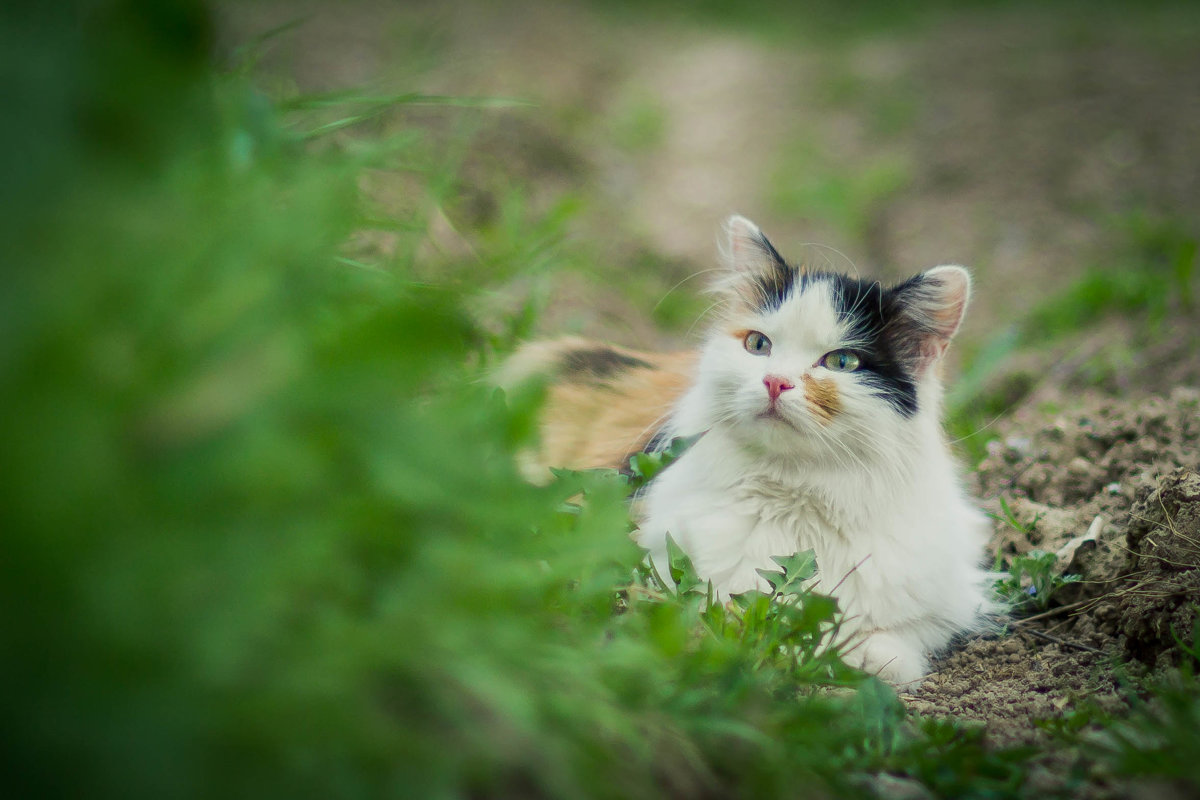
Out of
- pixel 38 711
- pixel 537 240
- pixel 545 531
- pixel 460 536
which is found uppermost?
pixel 537 240

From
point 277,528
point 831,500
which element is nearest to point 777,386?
point 831,500

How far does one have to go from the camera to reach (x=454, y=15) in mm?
7918

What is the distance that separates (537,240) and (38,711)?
2.27 meters

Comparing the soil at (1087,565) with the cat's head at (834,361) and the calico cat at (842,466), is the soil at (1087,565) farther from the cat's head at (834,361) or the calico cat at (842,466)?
the cat's head at (834,361)

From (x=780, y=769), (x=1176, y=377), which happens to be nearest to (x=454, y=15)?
(x=1176, y=377)

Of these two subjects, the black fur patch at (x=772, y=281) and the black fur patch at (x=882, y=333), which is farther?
the black fur patch at (x=772, y=281)

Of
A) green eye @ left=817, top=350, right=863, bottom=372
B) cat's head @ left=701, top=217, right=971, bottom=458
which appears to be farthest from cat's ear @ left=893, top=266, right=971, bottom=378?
green eye @ left=817, top=350, right=863, bottom=372

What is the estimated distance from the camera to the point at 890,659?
194 cm

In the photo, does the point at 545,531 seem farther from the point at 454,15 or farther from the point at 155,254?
the point at 454,15

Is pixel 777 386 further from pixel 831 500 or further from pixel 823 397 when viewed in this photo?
pixel 831 500

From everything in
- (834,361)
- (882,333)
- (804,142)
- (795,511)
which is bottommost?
(795,511)

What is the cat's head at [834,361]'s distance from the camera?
207 centimetres

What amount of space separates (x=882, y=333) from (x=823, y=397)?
30 cm

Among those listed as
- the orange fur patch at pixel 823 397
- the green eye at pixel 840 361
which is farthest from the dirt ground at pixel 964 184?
the orange fur patch at pixel 823 397
